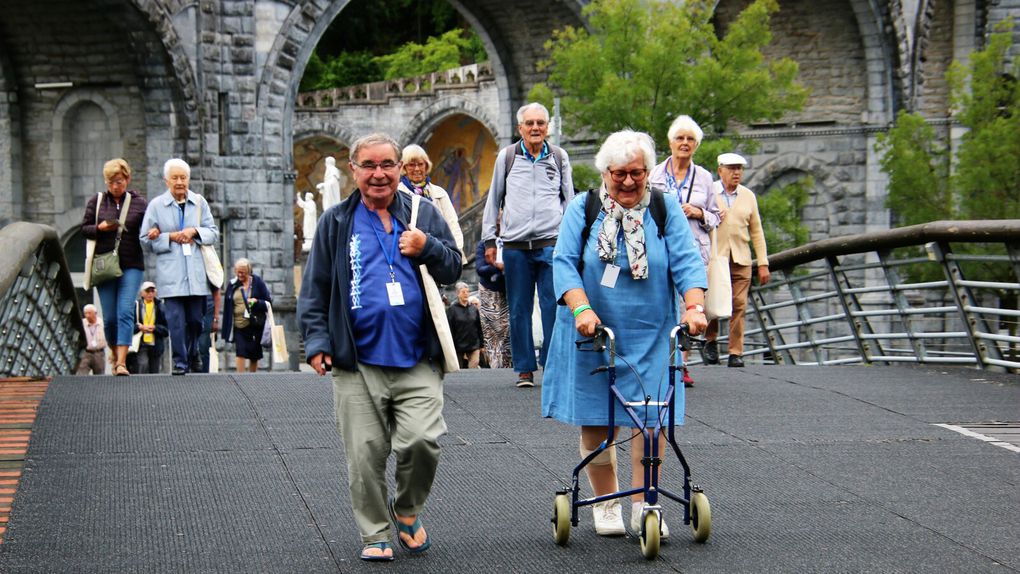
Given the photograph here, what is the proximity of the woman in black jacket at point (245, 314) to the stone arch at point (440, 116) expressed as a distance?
28774mm

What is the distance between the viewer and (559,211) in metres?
10.1

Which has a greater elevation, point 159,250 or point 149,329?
point 159,250

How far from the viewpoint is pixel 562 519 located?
231 inches

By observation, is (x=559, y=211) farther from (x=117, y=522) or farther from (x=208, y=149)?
(x=208, y=149)

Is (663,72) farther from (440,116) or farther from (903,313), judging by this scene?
(440,116)

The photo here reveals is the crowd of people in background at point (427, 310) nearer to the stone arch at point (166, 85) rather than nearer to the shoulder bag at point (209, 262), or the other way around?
the shoulder bag at point (209, 262)

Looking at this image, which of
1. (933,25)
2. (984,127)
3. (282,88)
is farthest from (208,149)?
(933,25)

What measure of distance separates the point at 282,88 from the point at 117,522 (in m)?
19.1

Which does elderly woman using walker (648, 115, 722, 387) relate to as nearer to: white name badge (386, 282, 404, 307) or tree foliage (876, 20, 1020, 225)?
white name badge (386, 282, 404, 307)

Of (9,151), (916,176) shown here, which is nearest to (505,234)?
(916,176)

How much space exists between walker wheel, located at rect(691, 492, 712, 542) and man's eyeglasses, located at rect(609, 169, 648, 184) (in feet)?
4.23

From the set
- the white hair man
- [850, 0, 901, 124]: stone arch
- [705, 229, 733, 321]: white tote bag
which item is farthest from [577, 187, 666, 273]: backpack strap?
[850, 0, 901, 124]: stone arch

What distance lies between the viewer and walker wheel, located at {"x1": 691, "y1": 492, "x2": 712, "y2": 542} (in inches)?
233

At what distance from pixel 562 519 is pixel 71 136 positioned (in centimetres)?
2312
